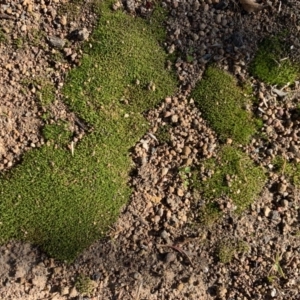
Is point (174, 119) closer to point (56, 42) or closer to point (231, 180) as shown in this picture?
point (231, 180)

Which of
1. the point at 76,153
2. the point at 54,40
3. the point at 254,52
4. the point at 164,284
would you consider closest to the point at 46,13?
the point at 54,40

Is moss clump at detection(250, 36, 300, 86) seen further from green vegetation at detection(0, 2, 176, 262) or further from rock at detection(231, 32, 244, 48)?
green vegetation at detection(0, 2, 176, 262)

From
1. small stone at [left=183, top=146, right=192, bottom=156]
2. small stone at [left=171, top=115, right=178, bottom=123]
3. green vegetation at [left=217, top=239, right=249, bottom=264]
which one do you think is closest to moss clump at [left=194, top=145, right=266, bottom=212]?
small stone at [left=183, top=146, right=192, bottom=156]

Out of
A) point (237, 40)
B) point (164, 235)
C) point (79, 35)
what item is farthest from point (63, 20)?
point (164, 235)

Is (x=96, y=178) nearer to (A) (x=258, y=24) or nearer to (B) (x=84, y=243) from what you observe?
(B) (x=84, y=243)

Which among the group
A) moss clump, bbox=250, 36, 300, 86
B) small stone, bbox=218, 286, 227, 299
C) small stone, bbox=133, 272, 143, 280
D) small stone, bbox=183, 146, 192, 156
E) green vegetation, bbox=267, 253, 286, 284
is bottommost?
small stone, bbox=133, 272, 143, 280

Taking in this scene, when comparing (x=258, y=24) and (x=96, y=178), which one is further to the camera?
(x=258, y=24)
